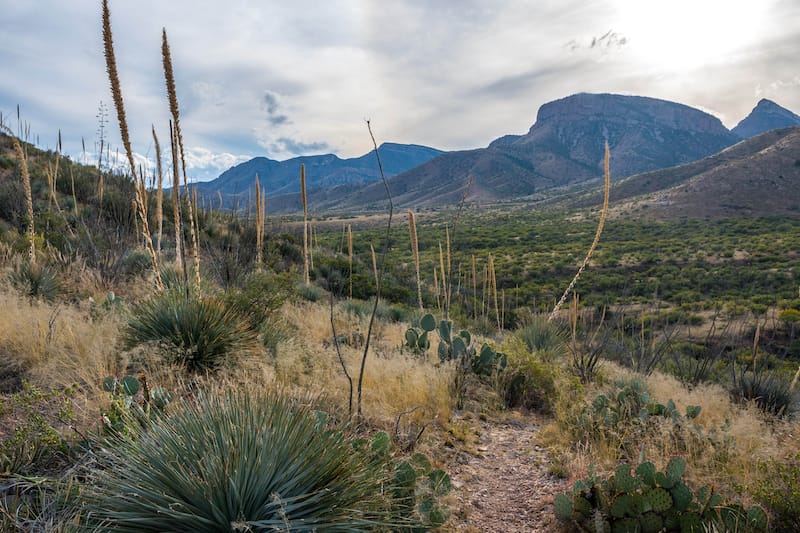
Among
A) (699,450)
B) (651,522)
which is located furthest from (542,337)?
(651,522)

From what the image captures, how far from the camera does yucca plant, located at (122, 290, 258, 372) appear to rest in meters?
4.45

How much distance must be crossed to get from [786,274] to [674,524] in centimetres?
3028

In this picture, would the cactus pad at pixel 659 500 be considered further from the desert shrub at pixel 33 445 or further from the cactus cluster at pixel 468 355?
the desert shrub at pixel 33 445

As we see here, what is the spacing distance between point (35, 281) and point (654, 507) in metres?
8.46

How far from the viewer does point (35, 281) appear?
6844mm

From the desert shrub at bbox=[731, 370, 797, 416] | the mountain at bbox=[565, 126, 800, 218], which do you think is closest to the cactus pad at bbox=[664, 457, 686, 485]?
the desert shrub at bbox=[731, 370, 797, 416]

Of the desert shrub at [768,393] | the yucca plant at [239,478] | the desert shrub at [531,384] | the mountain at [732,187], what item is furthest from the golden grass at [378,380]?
the mountain at [732,187]

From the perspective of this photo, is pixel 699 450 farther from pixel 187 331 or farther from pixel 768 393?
pixel 187 331

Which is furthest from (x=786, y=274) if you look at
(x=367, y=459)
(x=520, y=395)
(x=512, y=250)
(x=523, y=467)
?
(x=367, y=459)

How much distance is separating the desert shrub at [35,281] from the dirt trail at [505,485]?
6.62 m

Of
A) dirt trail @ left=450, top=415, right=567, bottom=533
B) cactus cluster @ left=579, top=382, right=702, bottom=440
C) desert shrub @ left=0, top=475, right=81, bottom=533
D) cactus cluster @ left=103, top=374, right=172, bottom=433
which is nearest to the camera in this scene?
desert shrub @ left=0, top=475, right=81, bottom=533

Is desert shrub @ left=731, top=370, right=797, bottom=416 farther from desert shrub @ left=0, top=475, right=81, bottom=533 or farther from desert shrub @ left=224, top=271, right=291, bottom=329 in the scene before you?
desert shrub @ left=0, top=475, right=81, bottom=533

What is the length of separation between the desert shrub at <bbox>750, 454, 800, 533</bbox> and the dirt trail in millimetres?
1305

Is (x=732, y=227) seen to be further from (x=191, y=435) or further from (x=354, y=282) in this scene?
(x=191, y=435)
